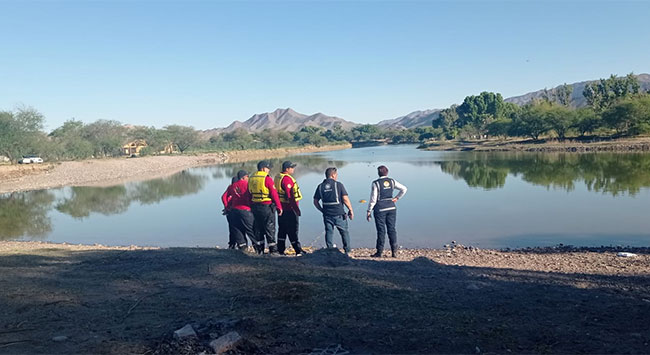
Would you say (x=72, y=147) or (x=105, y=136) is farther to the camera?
(x=105, y=136)

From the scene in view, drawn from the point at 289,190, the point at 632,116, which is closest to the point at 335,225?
the point at 289,190

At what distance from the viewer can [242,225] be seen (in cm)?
966

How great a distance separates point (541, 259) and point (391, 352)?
703cm

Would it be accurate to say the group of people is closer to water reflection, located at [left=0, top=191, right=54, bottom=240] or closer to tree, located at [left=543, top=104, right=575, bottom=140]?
water reflection, located at [left=0, top=191, right=54, bottom=240]

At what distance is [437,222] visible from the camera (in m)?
17.5

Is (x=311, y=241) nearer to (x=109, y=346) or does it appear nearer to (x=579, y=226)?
(x=579, y=226)

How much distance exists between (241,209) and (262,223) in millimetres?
538

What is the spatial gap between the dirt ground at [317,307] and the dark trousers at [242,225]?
5.20ft

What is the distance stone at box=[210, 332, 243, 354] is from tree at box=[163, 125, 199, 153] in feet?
340

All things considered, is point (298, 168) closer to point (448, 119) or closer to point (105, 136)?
point (105, 136)

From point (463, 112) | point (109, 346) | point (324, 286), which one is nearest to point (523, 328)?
point (324, 286)

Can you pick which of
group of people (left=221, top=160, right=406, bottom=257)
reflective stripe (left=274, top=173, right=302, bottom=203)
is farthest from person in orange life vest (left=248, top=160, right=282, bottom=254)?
reflective stripe (left=274, top=173, right=302, bottom=203)

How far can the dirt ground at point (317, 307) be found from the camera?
4352 millimetres

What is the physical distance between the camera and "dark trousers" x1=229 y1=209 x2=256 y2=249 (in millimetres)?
9555
